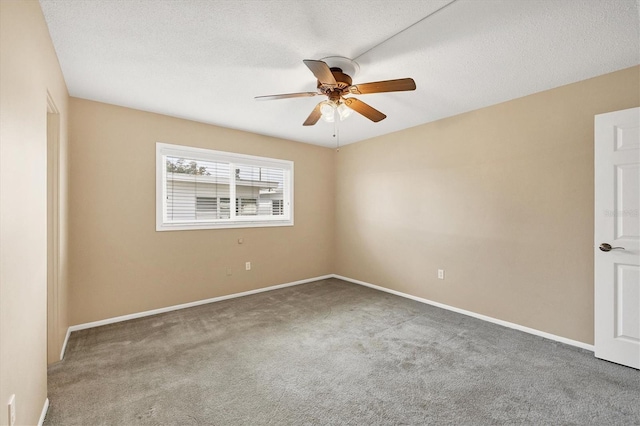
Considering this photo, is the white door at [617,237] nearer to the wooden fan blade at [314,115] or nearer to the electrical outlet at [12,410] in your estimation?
the wooden fan blade at [314,115]

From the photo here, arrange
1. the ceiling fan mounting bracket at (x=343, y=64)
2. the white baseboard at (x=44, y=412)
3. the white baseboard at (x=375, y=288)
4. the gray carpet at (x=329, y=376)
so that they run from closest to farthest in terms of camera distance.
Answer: the white baseboard at (x=44, y=412) → the gray carpet at (x=329, y=376) → the ceiling fan mounting bracket at (x=343, y=64) → the white baseboard at (x=375, y=288)

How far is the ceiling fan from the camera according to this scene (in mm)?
1982

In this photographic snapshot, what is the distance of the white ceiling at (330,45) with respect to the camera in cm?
173

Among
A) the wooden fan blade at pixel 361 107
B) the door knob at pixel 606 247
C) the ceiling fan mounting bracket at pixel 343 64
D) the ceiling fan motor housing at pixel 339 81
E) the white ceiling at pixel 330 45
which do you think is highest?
the white ceiling at pixel 330 45

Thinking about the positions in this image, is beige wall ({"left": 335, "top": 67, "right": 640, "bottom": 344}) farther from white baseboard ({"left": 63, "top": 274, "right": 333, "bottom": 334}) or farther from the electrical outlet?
the electrical outlet

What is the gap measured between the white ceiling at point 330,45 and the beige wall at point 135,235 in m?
0.49

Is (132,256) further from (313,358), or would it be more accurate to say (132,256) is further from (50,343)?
(313,358)

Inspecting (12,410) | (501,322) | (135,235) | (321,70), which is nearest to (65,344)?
(135,235)

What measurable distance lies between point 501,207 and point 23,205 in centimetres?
396

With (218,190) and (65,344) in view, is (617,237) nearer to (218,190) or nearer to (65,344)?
(218,190)

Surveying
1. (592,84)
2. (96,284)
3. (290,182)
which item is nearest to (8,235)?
(96,284)

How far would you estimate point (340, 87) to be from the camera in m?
2.27

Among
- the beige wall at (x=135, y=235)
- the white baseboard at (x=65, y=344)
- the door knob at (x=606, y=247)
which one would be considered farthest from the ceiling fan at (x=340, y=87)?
the white baseboard at (x=65, y=344)

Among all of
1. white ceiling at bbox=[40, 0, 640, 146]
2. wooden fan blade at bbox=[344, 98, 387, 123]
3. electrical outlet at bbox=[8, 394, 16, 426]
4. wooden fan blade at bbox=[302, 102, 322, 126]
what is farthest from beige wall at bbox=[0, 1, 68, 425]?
Answer: wooden fan blade at bbox=[344, 98, 387, 123]
